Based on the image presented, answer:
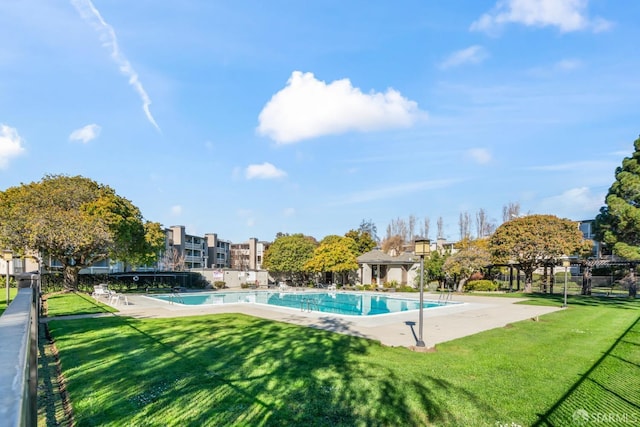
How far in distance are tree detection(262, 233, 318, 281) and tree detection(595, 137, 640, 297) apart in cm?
2367

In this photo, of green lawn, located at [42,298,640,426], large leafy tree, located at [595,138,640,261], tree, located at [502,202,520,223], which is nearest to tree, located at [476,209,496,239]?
tree, located at [502,202,520,223]

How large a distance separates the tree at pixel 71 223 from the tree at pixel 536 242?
25952 mm

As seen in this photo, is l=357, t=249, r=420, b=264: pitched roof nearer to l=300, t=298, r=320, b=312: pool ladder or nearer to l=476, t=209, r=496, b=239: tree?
l=300, t=298, r=320, b=312: pool ladder

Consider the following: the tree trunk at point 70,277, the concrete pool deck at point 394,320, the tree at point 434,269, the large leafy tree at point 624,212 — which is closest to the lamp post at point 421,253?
the concrete pool deck at point 394,320

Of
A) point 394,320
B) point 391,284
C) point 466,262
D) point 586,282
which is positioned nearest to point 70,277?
point 394,320

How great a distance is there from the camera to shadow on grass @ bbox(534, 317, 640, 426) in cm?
471

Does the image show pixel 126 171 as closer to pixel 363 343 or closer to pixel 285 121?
pixel 285 121

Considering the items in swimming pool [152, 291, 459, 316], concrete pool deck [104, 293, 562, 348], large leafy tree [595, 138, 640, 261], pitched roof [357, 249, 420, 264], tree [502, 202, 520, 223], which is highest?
tree [502, 202, 520, 223]

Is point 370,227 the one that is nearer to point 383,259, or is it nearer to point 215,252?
point 215,252

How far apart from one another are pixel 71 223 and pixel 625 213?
32.2 meters

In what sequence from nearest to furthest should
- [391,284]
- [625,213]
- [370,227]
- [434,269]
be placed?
1. [625,213]
2. [434,269]
3. [391,284]
4. [370,227]

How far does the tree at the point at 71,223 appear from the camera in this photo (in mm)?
19500

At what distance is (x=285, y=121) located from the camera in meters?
22.7

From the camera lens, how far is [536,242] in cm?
2731
